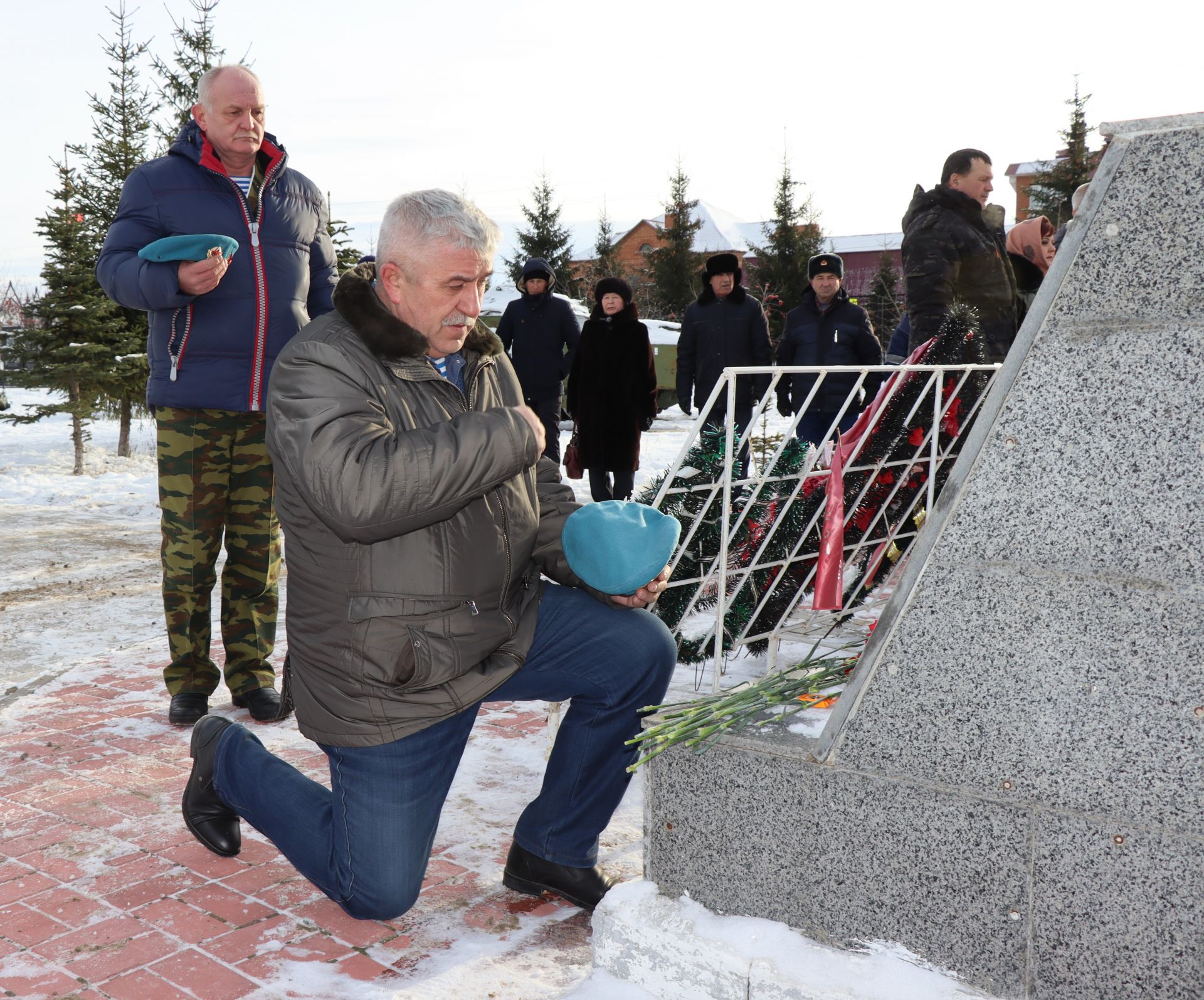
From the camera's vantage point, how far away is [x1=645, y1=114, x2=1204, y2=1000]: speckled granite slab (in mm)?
1467

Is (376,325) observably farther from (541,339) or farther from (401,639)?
(541,339)

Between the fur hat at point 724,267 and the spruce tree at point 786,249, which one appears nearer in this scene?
the fur hat at point 724,267

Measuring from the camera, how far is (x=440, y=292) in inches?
84.9

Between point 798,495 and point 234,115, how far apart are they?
2216 millimetres

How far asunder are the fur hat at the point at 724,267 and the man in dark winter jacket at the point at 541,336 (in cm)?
110

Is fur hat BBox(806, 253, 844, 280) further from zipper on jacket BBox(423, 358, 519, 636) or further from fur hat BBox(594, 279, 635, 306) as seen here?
zipper on jacket BBox(423, 358, 519, 636)

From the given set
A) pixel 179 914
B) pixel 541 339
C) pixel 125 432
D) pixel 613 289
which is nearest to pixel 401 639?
pixel 179 914

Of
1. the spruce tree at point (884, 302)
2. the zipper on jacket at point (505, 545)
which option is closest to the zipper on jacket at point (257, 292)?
the zipper on jacket at point (505, 545)

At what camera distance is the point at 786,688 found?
2.09 meters

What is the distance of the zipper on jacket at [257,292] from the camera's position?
3.48 m

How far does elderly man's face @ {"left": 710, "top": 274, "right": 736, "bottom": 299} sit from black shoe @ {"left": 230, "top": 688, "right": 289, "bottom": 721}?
484cm

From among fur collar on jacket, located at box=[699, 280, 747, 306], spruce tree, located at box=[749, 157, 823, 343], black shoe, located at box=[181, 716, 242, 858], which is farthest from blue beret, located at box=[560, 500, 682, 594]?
spruce tree, located at box=[749, 157, 823, 343]

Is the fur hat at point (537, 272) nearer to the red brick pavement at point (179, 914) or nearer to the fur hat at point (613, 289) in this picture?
the fur hat at point (613, 289)

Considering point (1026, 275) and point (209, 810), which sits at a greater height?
point (1026, 275)
